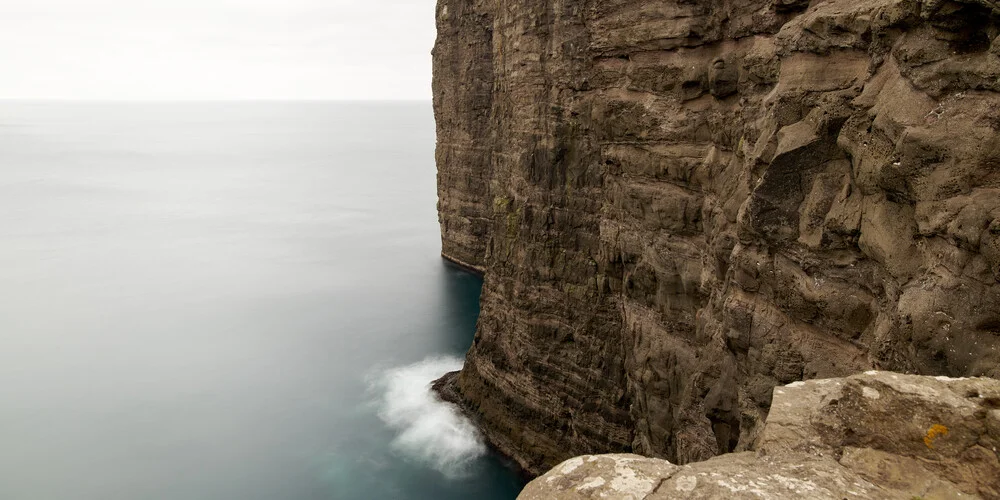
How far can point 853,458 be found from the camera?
25.2 feet

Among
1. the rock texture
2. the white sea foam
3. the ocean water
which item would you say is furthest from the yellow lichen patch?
the white sea foam

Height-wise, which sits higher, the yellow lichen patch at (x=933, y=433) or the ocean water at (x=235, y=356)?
the yellow lichen patch at (x=933, y=433)

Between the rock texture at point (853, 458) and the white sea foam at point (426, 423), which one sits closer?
the rock texture at point (853, 458)

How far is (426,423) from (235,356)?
64.1ft

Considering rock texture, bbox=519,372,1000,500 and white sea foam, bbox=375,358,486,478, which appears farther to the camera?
white sea foam, bbox=375,358,486,478

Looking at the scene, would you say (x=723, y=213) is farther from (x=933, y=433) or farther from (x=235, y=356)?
(x=235, y=356)

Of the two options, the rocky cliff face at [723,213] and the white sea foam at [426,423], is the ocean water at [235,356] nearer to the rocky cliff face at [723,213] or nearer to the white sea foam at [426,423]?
the white sea foam at [426,423]

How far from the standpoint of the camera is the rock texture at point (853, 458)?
7211 mm

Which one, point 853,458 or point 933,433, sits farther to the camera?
Answer: point 853,458

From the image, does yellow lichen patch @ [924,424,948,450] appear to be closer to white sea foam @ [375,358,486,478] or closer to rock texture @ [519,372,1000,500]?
rock texture @ [519,372,1000,500]

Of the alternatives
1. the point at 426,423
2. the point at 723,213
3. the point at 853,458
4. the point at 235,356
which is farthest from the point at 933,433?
the point at 235,356

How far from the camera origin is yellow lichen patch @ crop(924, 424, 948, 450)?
293 inches

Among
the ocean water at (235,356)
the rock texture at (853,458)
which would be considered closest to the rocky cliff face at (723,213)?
the rock texture at (853,458)

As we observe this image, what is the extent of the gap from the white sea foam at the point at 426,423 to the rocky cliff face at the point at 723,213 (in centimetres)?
142
